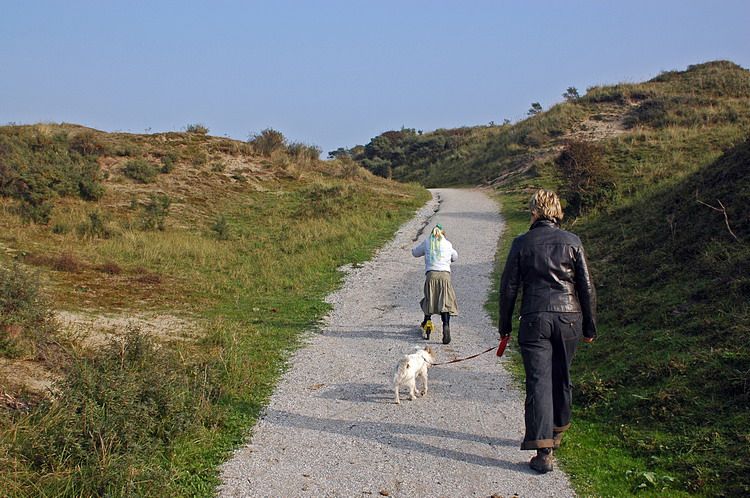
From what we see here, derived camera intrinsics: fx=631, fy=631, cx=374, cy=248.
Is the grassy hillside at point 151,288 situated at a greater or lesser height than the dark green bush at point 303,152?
lesser

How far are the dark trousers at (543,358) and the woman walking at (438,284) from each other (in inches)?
182

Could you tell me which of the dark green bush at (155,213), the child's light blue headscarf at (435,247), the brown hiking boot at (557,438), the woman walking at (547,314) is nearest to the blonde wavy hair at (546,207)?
the woman walking at (547,314)

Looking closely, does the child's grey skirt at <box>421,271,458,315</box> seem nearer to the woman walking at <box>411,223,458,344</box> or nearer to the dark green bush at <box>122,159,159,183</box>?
the woman walking at <box>411,223,458,344</box>

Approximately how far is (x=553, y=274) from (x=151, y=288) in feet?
33.6

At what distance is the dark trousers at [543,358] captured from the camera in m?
5.14

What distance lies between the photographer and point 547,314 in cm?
514

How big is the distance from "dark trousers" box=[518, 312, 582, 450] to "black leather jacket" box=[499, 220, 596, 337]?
0.09 metres

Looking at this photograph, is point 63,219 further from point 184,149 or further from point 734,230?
point 734,230

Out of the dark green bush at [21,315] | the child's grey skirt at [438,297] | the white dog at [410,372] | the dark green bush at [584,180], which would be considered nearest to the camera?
the white dog at [410,372]

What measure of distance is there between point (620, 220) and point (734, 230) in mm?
5666

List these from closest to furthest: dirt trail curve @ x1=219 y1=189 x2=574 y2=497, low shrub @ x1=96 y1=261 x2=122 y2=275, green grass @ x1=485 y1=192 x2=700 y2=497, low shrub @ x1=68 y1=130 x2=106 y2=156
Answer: green grass @ x1=485 y1=192 x2=700 y2=497 → dirt trail curve @ x1=219 y1=189 x2=574 y2=497 → low shrub @ x1=96 y1=261 x2=122 y2=275 → low shrub @ x1=68 y1=130 x2=106 y2=156

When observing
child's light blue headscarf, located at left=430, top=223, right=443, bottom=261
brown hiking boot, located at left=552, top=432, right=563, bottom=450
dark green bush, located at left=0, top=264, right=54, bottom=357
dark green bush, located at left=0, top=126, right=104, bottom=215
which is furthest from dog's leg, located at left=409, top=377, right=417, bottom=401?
dark green bush, located at left=0, top=126, right=104, bottom=215

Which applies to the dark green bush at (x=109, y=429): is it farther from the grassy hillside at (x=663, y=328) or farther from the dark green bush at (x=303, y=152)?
the dark green bush at (x=303, y=152)

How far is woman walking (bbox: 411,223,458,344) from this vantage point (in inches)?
389
